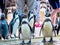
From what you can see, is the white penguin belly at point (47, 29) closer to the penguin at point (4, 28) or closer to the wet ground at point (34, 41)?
the wet ground at point (34, 41)

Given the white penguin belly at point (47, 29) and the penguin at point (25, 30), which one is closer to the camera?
the penguin at point (25, 30)

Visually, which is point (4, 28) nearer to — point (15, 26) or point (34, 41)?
point (15, 26)

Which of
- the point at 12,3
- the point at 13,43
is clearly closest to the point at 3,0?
the point at 12,3

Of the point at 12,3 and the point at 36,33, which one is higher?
the point at 12,3

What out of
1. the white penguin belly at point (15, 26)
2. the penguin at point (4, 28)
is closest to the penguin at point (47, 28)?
the white penguin belly at point (15, 26)

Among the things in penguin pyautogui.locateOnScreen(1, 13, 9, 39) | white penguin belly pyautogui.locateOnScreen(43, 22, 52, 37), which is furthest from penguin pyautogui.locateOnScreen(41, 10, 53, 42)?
penguin pyautogui.locateOnScreen(1, 13, 9, 39)

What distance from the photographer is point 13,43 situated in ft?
10.6

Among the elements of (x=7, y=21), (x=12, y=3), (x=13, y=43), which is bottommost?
(x=13, y=43)

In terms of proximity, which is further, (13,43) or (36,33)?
(36,33)

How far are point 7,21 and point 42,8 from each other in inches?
20.4

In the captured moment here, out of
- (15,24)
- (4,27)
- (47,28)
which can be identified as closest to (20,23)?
(15,24)

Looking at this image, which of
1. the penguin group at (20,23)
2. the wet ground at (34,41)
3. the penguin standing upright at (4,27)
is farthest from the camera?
the penguin standing upright at (4,27)

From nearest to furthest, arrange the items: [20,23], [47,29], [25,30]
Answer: [25,30] → [47,29] → [20,23]

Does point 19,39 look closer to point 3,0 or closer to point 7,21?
point 7,21
